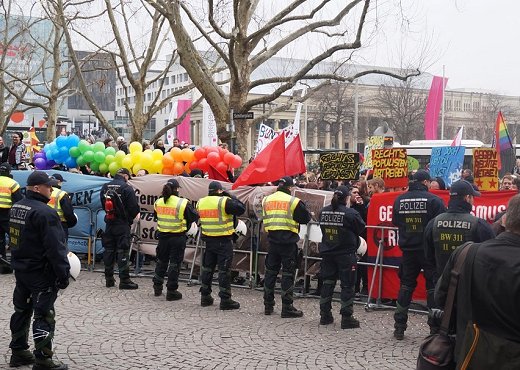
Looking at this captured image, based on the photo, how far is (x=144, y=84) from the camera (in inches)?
988

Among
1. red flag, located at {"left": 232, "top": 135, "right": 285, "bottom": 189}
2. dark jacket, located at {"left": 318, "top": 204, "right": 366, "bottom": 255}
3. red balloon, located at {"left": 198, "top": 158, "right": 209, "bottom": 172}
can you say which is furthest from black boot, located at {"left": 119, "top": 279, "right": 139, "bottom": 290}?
dark jacket, located at {"left": 318, "top": 204, "right": 366, "bottom": 255}

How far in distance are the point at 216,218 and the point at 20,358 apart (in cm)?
383

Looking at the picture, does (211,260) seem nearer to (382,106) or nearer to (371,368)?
(371,368)

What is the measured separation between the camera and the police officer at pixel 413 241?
28.9ft

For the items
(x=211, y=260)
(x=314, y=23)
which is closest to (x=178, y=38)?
(x=314, y=23)

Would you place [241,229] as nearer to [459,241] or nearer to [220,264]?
[220,264]

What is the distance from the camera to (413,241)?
8.95 metres

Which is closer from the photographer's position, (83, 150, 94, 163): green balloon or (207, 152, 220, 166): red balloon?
(207, 152, 220, 166): red balloon

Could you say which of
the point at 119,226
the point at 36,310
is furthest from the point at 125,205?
the point at 36,310

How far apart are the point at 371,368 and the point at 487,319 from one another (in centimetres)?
369

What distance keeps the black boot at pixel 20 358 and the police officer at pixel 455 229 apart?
444 centimetres

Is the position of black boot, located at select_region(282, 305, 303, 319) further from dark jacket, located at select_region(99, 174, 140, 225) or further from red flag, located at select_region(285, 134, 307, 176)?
dark jacket, located at select_region(99, 174, 140, 225)

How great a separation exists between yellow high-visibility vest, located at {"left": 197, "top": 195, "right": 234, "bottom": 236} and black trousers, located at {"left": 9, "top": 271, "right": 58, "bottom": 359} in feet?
11.6

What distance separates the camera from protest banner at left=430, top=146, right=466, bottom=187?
Answer: 13586mm
